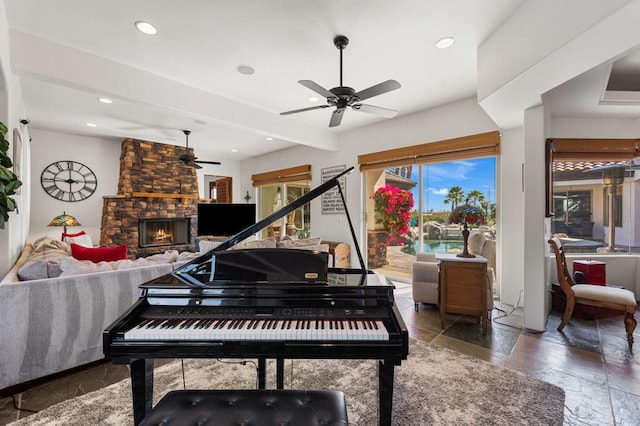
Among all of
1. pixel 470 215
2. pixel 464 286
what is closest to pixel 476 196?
pixel 470 215

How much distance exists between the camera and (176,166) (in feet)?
21.2

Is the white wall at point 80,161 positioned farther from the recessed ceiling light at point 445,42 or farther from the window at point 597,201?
the window at point 597,201

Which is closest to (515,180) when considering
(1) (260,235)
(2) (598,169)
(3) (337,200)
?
(2) (598,169)

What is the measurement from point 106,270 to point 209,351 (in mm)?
1814

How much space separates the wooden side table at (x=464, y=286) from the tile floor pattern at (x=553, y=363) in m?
0.20

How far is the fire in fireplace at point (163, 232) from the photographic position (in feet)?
19.9

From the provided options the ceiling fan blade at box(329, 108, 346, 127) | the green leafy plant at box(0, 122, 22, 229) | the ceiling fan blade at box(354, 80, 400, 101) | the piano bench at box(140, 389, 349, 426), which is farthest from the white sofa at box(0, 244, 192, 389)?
the ceiling fan blade at box(354, 80, 400, 101)

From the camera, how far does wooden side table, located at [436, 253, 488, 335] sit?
288 cm

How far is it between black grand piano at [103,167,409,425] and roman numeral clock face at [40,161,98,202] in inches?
228

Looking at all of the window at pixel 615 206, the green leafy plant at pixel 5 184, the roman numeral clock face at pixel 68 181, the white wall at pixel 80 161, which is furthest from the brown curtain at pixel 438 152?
the roman numeral clock face at pixel 68 181

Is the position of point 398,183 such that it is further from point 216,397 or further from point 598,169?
point 216,397

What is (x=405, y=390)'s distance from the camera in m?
1.96

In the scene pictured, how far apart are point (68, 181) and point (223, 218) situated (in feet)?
9.72

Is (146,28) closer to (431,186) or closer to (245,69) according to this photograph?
(245,69)
